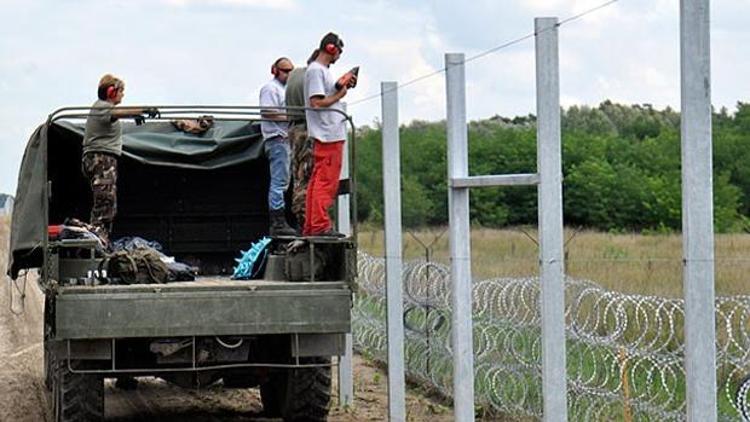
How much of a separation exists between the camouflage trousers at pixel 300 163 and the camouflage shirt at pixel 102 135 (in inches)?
58.6

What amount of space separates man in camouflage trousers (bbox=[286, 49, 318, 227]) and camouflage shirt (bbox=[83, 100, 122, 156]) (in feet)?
4.83

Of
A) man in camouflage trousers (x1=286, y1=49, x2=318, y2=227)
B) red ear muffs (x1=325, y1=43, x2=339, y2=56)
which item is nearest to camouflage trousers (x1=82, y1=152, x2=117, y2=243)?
man in camouflage trousers (x1=286, y1=49, x2=318, y2=227)

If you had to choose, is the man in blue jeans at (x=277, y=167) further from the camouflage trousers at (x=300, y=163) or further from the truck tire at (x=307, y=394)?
the truck tire at (x=307, y=394)

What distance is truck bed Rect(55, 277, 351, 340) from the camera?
1036 centimetres

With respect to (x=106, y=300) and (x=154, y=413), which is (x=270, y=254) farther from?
(x=154, y=413)

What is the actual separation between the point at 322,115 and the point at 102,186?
89.3 inches

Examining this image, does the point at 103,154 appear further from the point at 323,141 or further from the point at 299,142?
the point at 323,141

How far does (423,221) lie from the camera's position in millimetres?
33031

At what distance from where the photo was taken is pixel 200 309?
10.6 meters

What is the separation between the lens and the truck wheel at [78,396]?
10961 mm

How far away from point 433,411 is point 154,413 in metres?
2.63

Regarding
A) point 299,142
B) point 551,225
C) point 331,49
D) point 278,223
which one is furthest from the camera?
point 278,223

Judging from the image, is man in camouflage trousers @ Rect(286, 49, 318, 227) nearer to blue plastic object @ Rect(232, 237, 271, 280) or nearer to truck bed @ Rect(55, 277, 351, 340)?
blue plastic object @ Rect(232, 237, 271, 280)

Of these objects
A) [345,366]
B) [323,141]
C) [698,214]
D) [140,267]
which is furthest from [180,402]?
[698,214]
